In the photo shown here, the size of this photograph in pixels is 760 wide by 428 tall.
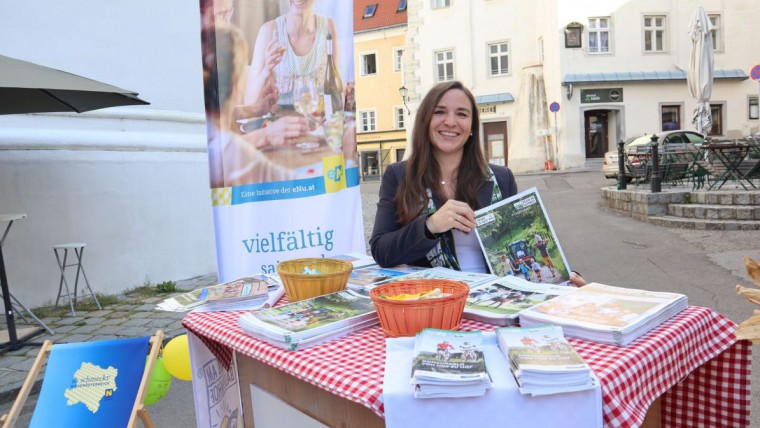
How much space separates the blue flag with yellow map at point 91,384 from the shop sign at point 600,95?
83.0ft

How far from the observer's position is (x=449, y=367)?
1235 mm

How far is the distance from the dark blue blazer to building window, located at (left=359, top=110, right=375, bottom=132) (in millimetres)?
32046

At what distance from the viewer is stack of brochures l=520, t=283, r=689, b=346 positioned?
1.44 metres

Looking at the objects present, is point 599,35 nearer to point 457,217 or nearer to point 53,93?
point 53,93

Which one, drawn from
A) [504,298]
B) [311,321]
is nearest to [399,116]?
[504,298]

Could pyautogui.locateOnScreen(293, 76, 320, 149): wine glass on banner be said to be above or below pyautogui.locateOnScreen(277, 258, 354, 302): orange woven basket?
above

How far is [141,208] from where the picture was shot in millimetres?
6961

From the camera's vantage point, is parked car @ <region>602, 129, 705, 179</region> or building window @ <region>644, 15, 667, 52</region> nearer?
parked car @ <region>602, 129, 705, 179</region>

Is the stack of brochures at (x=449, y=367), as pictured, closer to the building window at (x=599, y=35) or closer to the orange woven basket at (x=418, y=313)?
the orange woven basket at (x=418, y=313)

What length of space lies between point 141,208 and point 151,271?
0.79 m

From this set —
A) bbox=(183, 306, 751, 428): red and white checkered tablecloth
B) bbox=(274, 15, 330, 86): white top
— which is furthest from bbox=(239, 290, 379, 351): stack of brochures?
bbox=(274, 15, 330, 86): white top

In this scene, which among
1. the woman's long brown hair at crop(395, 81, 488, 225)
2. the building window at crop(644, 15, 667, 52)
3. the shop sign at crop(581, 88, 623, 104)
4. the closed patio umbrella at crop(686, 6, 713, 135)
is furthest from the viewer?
the building window at crop(644, 15, 667, 52)

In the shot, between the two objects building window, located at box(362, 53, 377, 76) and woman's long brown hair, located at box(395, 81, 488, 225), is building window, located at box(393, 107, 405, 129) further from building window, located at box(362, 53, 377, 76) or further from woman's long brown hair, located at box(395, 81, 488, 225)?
woman's long brown hair, located at box(395, 81, 488, 225)

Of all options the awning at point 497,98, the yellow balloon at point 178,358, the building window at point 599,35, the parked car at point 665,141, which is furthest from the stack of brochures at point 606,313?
the awning at point 497,98
